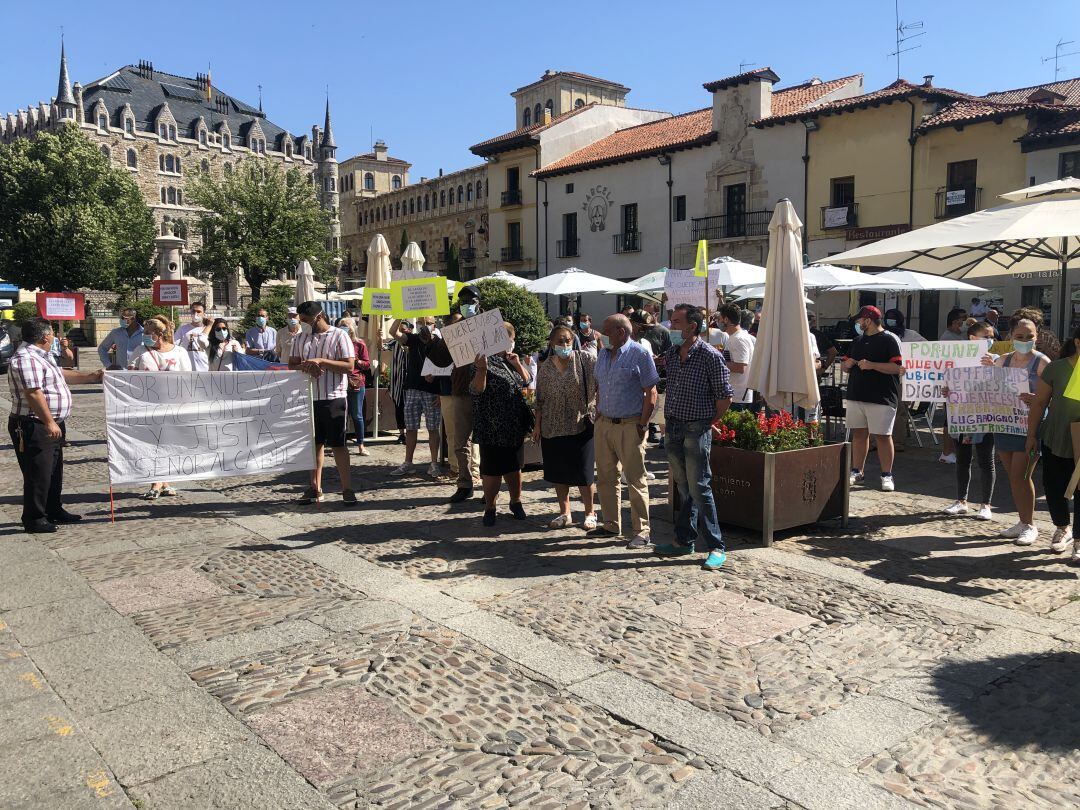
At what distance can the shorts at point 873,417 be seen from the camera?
329 inches

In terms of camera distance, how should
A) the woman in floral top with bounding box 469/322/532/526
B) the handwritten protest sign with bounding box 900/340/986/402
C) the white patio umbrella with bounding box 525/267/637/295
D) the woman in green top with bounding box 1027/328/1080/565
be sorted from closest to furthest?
the woman in green top with bounding box 1027/328/1080/565
the woman in floral top with bounding box 469/322/532/526
the handwritten protest sign with bounding box 900/340/986/402
the white patio umbrella with bounding box 525/267/637/295

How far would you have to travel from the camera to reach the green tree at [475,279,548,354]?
21.2 meters

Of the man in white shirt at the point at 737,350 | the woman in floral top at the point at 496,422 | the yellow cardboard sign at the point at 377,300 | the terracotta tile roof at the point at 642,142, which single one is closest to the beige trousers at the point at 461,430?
the woman in floral top at the point at 496,422

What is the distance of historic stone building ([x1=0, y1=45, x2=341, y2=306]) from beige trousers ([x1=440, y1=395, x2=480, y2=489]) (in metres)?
65.2

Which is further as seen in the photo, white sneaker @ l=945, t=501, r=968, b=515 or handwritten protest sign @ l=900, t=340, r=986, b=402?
handwritten protest sign @ l=900, t=340, r=986, b=402

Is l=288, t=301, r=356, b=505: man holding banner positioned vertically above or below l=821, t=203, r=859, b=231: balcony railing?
below

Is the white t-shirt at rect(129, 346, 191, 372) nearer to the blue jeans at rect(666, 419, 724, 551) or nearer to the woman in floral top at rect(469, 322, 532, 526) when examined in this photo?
the woman in floral top at rect(469, 322, 532, 526)

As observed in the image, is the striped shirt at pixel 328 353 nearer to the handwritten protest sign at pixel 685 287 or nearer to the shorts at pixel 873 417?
the shorts at pixel 873 417

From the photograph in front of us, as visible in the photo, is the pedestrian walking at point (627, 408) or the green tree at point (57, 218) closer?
the pedestrian walking at point (627, 408)

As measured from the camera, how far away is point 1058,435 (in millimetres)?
6027

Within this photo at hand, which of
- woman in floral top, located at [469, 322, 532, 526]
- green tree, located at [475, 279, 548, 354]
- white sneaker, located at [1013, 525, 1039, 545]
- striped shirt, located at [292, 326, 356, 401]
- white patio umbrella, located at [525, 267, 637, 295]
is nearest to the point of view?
white sneaker, located at [1013, 525, 1039, 545]

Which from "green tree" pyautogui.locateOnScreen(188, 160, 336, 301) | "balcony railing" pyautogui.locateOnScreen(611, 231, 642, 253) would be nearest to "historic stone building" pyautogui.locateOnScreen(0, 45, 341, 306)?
"green tree" pyautogui.locateOnScreen(188, 160, 336, 301)

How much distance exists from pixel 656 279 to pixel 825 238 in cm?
1310

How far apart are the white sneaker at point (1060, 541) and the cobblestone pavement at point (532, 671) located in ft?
0.58
